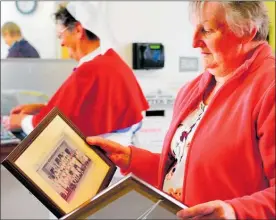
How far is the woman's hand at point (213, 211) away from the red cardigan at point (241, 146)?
0.5 inches

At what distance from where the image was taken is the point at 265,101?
0.64 meters

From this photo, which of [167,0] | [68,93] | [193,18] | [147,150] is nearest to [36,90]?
[68,93]

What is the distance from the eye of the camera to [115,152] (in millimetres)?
902

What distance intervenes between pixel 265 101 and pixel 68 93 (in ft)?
3.00

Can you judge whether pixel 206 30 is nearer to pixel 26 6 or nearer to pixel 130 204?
pixel 130 204

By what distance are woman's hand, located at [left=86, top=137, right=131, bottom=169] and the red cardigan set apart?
0.65ft

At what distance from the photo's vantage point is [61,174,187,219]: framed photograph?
673 mm

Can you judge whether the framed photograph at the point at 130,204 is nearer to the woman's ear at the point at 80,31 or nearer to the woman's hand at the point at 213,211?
the woman's hand at the point at 213,211

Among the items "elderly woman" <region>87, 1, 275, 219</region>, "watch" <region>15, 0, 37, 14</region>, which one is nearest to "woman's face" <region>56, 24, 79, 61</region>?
"watch" <region>15, 0, 37, 14</region>

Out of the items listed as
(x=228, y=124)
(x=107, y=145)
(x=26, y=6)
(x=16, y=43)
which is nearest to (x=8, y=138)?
(x=16, y=43)

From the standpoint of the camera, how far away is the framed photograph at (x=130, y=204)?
2.21 ft

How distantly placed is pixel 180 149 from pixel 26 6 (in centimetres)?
140

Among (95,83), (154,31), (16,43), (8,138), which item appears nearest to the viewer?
(154,31)

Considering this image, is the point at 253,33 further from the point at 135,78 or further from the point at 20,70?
the point at 20,70
